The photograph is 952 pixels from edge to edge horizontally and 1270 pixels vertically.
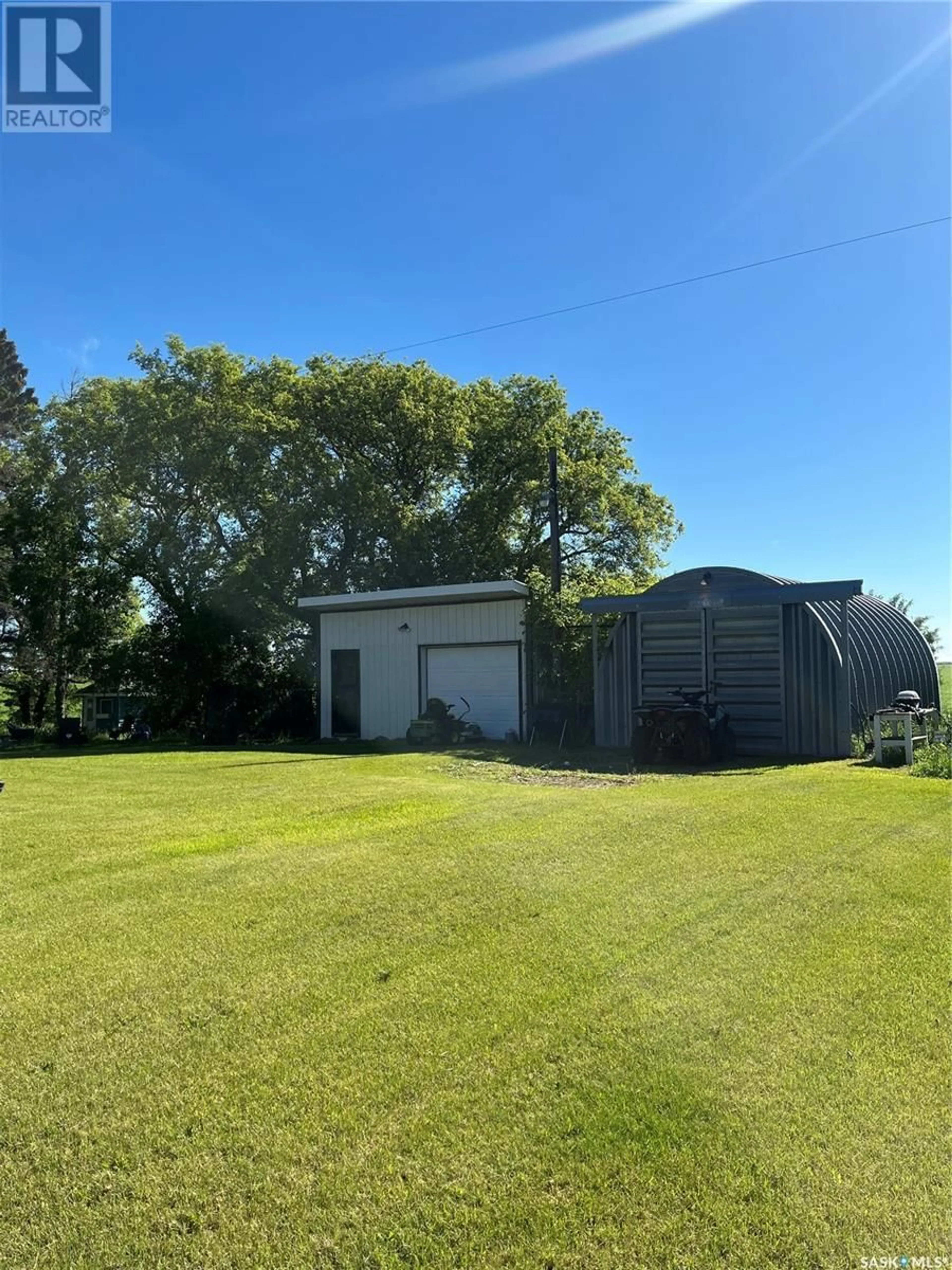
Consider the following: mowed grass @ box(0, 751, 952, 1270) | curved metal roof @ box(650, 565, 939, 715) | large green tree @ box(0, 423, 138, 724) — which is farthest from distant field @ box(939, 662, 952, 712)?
large green tree @ box(0, 423, 138, 724)

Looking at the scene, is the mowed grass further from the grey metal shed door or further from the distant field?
the distant field

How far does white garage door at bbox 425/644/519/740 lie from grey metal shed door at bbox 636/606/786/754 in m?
3.22

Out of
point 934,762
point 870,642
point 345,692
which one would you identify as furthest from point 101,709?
point 934,762

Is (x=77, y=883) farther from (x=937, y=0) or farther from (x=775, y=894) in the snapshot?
(x=937, y=0)

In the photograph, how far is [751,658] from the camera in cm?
1395

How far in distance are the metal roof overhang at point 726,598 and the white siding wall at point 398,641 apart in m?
2.45

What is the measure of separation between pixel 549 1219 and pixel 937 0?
10.4 metres

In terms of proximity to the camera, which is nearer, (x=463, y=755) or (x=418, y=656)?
(x=463, y=755)

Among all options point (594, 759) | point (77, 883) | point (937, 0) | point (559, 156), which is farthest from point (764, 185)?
point (77, 883)

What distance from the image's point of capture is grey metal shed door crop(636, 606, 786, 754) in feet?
45.2

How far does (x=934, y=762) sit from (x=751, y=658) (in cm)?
401

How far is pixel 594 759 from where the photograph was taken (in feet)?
44.0

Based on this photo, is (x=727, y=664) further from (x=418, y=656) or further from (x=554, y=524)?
(x=418, y=656)

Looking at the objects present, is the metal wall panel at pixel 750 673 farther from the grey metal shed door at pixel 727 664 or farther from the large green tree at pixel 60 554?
the large green tree at pixel 60 554
